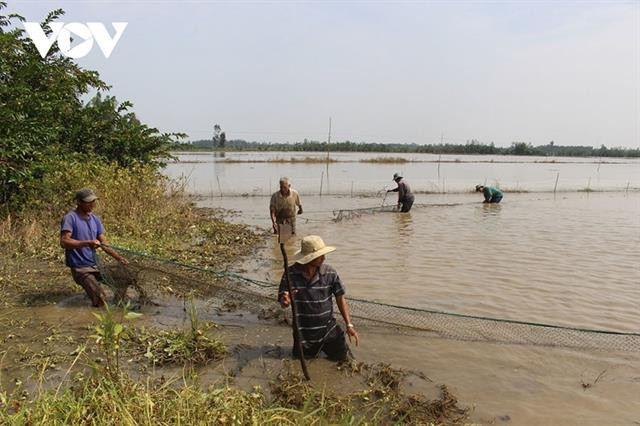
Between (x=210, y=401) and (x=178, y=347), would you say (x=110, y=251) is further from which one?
Result: (x=210, y=401)

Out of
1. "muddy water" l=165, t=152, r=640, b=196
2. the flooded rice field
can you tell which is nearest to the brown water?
the flooded rice field

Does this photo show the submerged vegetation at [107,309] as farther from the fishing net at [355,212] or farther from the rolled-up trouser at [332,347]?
the fishing net at [355,212]

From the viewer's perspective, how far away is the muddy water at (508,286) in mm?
3729

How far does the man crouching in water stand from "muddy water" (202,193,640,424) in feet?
1.86

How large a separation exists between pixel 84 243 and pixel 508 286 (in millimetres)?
5496

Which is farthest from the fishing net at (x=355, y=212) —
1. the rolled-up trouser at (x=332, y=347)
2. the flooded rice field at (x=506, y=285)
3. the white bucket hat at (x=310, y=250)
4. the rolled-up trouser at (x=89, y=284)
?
the white bucket hat at (x=310, y=250)

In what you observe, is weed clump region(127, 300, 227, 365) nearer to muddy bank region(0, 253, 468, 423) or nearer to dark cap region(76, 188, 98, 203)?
muddy bank region(0, 253, 468, 423)

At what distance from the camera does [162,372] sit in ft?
12.1

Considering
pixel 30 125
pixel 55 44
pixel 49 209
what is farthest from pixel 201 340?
pixel 55 44

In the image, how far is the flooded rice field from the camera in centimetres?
373

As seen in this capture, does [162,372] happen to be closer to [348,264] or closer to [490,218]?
[348,264]

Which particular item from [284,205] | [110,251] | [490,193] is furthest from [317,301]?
[490,193]

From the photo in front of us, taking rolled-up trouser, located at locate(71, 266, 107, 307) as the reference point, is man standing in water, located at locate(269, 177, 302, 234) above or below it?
above

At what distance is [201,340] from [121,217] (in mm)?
5560
